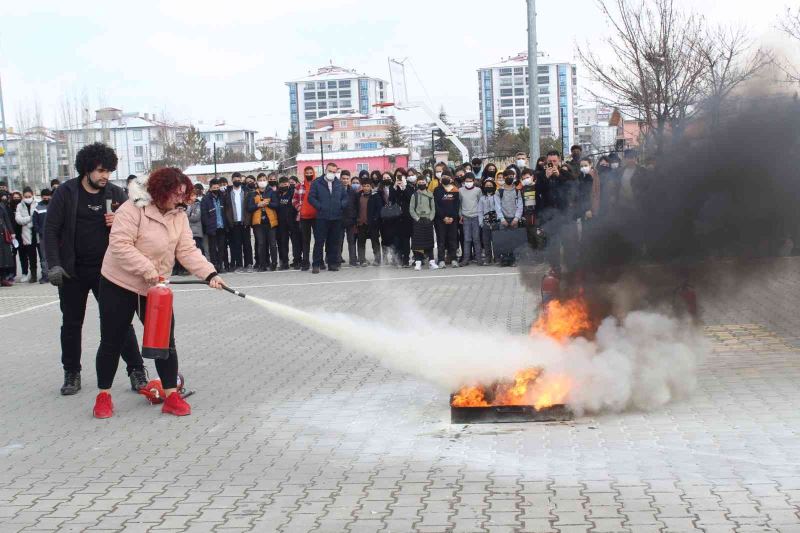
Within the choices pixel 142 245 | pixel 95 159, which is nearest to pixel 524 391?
pixel 142 245

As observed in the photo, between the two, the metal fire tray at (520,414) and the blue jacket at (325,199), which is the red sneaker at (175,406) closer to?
the metal fire tray at (520,414)

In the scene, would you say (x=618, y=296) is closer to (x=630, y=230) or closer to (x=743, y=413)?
(x=630, y=230)

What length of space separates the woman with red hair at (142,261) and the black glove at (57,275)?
1.73ft

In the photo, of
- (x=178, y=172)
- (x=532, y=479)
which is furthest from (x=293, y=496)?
(x=178, y=172)

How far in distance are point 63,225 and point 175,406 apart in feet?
6.32

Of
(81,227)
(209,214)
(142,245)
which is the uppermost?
(81,227)

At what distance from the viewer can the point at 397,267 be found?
19.9m

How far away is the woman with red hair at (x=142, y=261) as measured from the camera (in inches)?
307

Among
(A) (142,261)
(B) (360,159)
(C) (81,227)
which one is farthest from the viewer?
(B) (360,159)

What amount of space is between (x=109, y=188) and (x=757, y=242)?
5723mm

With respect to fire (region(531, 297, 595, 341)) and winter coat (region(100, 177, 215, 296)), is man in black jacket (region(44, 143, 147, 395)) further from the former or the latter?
fire (region(531, 297, 595, 341))

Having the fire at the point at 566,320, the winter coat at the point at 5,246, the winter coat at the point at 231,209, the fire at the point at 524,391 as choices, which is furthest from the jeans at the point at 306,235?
the fire at the point at 524,391

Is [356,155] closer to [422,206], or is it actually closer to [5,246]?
[5,246]

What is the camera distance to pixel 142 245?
7.88 meters
